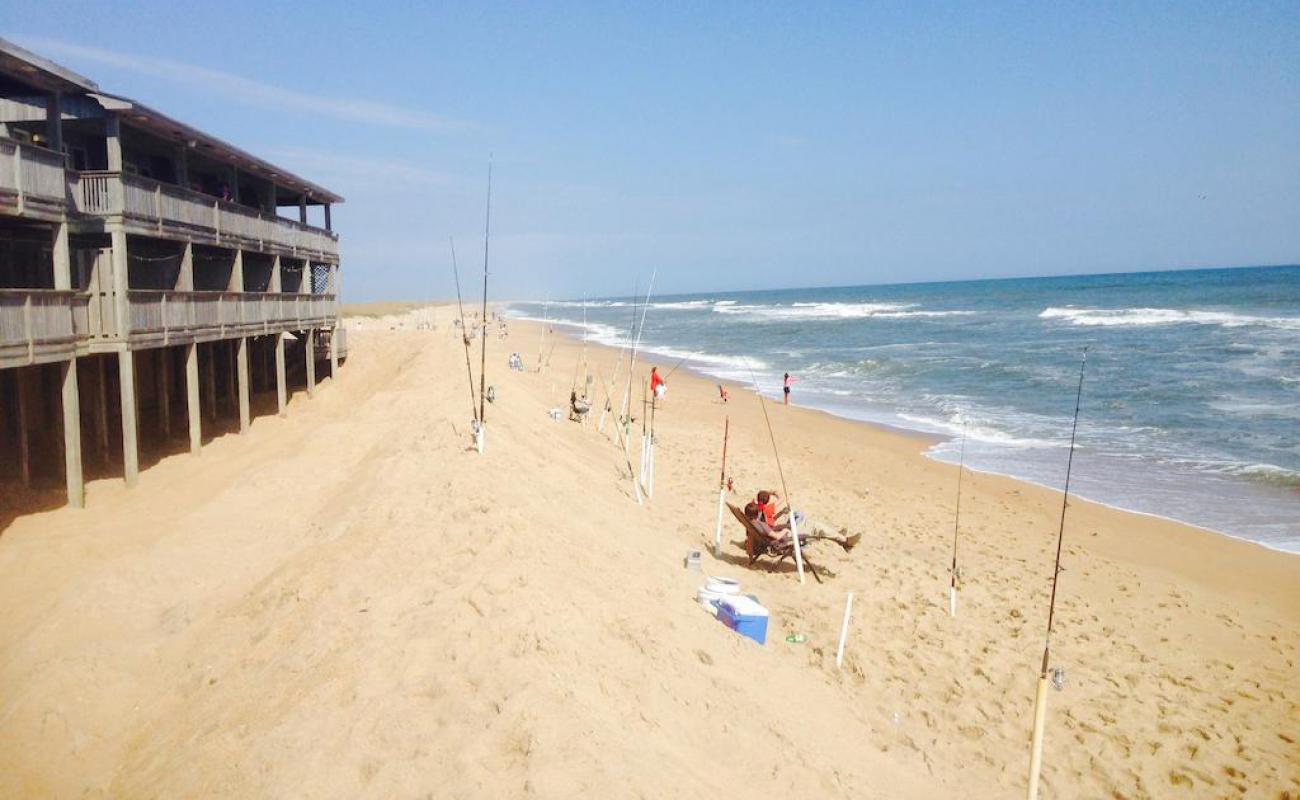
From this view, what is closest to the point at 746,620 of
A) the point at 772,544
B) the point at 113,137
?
the point at 772,544

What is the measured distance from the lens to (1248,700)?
772 centimetres

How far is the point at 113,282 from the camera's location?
1188cm

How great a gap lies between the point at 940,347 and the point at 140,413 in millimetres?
36488

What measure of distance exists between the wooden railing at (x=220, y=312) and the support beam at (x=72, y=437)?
4.33 feet

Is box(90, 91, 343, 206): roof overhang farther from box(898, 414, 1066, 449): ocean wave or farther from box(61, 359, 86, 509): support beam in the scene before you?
box(898, 414, 1066, 449): ocean wave

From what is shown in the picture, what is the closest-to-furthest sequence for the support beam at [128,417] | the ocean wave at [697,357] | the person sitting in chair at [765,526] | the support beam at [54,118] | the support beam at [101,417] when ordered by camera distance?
the person sitting in chair at [765,526] → the support beam at [54,118] → the support beam at [128,417] → the support beam at [101,417] → the ocean wave at [697,357]

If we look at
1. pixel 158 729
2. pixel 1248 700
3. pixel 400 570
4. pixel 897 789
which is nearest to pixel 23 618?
pixel 158 729

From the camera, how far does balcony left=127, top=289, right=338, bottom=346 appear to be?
12.3 m

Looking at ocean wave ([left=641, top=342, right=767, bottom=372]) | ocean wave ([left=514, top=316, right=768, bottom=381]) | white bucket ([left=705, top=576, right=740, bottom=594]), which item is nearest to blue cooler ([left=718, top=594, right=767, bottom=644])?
white bucket ([left=705, top=576, right=740, bottom=594])

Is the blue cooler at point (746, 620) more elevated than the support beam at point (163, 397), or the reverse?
the support beam at point (163, 397)

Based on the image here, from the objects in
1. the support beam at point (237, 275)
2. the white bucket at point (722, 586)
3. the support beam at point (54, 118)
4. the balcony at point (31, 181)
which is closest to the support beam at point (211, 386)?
the support beam at point (237, 275)

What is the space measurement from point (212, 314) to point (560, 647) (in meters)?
11.7

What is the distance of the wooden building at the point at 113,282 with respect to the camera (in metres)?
10.8

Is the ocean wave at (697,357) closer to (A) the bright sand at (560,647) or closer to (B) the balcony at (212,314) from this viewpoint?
(B) the balcony at (212,314)
